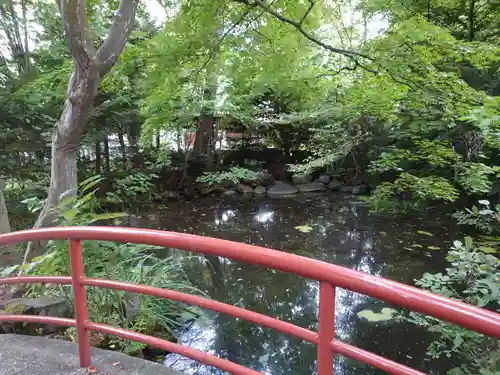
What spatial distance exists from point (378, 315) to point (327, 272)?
3.27 metres

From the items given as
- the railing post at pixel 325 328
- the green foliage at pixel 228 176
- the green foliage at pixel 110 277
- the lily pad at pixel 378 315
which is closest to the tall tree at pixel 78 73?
the green foliage at pixel 110 277

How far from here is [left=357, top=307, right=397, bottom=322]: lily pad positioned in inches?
143

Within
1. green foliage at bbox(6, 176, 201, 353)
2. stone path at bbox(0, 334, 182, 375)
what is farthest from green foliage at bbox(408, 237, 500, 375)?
green foliage at bbox(6, 176, 201, 353)

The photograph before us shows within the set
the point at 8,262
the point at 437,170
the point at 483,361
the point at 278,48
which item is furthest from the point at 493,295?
the point at 437,170

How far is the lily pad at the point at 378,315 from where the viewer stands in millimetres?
3644

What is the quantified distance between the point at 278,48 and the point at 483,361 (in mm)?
3647

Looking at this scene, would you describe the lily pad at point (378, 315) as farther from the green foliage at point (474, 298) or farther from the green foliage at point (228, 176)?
the green foliage at point (228, 176)

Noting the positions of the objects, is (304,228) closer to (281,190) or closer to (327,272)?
(281,190)

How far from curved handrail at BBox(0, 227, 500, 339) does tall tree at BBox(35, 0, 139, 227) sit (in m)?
1.78

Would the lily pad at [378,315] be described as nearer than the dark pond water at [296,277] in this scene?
No

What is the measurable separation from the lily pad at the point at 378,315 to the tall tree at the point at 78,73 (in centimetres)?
329

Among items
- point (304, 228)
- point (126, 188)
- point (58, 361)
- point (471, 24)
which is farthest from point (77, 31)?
point (471, 24)

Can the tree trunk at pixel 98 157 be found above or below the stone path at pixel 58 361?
above

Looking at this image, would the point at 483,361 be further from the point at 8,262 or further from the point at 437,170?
the point at 437,170
